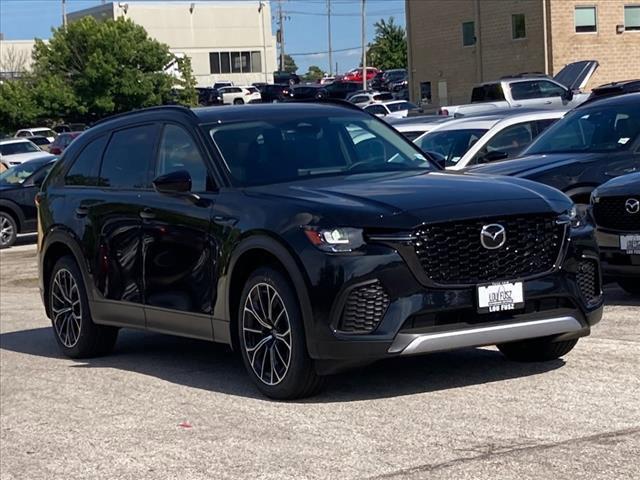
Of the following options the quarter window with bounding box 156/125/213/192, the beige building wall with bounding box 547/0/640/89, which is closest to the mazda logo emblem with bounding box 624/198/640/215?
the quarter window with bounding box 156/125/213/192

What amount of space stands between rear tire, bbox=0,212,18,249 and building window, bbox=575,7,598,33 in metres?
29.6

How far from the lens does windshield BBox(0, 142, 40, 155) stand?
136 feet

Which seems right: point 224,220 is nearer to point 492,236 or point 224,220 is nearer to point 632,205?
point 492,236

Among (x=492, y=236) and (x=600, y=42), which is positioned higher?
(x=600, y=42)

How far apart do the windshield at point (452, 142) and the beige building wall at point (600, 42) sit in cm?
3411

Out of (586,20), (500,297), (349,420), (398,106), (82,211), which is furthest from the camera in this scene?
(586,20)

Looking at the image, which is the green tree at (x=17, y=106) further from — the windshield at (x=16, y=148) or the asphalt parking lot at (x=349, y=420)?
the asphalt parking lot at (x=349, y=420)

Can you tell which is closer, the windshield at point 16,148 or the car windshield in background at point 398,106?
the windshield at point 16,148

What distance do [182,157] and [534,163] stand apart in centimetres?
446

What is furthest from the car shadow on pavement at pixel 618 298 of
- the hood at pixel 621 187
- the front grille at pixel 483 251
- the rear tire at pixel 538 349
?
the front grille at pixel 483 251

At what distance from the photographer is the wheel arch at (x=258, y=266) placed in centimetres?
722

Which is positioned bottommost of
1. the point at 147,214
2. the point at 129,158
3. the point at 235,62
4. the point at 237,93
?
the point at 147,214

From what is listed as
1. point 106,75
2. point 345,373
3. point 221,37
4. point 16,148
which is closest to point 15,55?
point 221,37

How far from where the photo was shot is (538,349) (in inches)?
320
